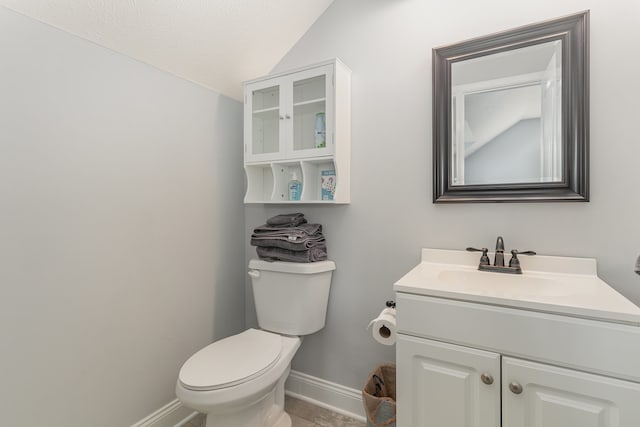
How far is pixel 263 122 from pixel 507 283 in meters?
1.49

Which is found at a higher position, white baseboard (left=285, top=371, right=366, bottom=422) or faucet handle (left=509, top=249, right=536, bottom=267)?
faucet handle (left=509, top=249, right=536, bottom=267)

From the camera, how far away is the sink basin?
117 cm

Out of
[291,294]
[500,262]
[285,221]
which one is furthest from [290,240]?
[500,262]

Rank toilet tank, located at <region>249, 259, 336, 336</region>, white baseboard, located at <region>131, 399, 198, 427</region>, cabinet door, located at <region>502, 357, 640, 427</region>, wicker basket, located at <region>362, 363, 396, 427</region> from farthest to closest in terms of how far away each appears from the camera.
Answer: toilet tank, located at <region>249, 259, 336, 336</region> → white baseboard, located at <region>131, 399, 198, 427</region> → wicker basket, located at <region>362, 363, 396, 427</region> → cabinet door, located at <region>502, 357, 640, 427</region>

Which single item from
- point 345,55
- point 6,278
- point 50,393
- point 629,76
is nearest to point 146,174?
point 6,278

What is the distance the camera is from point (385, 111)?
159cm

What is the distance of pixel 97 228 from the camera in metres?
1.34

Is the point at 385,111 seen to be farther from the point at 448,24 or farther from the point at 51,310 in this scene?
the point at 51,310

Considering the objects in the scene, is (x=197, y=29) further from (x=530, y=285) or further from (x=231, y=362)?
(x=530, y=285)

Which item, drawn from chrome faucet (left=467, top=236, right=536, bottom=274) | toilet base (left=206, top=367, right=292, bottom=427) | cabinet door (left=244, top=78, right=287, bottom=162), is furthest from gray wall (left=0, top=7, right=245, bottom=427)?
chrome faucet (left=467, top=236, right=536, bottom=274)

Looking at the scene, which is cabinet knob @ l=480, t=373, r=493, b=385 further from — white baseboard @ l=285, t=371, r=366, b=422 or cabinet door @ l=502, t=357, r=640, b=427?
white baseboard @ l=285, t=371, r=366, b=422

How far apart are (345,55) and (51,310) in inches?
70.6

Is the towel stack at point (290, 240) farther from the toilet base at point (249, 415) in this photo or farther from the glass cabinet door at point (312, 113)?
the toilet base at point (249, 415)

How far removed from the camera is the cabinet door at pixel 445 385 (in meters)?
0.96
